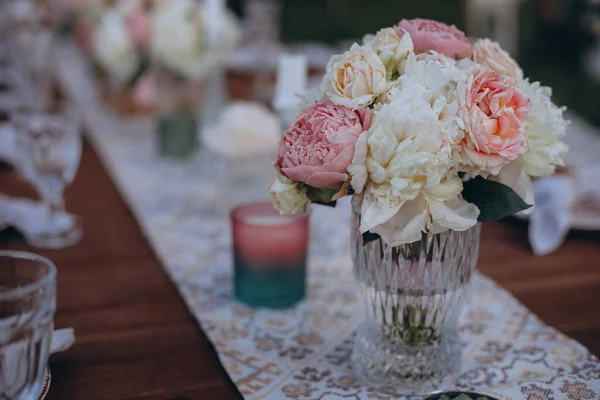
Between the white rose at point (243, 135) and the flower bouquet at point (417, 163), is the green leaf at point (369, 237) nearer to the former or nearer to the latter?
the flower bouquet at point (417, 163)

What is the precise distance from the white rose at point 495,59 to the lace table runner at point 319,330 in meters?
0.30

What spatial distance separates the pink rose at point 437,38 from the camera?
0.64 meters

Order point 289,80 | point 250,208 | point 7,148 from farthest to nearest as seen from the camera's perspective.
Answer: point 7,148, point 289,80, point 250,208

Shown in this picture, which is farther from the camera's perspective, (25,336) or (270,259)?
(270,259)

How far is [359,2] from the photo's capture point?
4.36m

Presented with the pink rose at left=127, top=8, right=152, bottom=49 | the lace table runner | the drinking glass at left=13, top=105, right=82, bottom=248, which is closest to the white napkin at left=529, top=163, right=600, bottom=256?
the lace table runner

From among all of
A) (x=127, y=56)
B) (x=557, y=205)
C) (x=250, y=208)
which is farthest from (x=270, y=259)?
(x=127, y=56)

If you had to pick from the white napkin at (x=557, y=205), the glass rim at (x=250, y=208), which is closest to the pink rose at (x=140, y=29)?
the glass rim at (x=250, y=208)

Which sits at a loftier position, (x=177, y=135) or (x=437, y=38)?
(x=437, y=38)

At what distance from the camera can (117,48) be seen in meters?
1.59

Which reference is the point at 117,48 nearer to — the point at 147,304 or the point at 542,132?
the point at 147,304

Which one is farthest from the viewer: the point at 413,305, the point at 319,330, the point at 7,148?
the point at 7,148

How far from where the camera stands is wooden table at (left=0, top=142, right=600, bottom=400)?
693mm

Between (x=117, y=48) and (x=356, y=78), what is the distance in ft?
3.69
